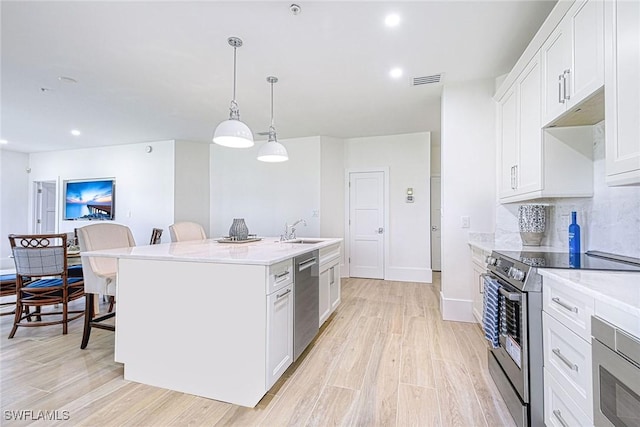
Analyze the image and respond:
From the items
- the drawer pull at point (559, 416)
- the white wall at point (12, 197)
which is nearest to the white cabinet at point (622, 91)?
the drawer pull at point (559, 416)

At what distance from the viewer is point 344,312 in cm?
357

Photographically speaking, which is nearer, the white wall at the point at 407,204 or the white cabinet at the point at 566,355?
the white cabinet at the point at 566,355

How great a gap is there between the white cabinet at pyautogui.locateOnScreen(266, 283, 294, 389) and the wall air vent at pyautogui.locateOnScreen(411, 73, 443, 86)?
8.67 ft

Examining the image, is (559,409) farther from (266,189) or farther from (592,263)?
(266,189)

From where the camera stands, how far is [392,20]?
2203 millimetres

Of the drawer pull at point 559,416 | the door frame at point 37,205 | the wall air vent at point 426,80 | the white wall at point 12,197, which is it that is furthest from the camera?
the door frame at point 37,205

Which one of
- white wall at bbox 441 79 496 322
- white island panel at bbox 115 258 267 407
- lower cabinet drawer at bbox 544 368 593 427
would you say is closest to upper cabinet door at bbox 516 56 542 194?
white wall at bbox 441 79 496 322

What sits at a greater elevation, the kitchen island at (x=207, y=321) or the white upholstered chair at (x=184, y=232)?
the white upholstered chair at (x=184, y=232)

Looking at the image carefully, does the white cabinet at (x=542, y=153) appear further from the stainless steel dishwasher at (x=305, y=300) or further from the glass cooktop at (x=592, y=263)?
the stainless steel dishwasher at (x=305, y=300)

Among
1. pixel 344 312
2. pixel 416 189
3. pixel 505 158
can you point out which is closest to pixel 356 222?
pixel 416 189

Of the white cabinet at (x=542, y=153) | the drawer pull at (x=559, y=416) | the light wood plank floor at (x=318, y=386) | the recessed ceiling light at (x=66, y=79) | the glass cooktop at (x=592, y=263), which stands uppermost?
the recessed ceiling light at (x=66, y=79)

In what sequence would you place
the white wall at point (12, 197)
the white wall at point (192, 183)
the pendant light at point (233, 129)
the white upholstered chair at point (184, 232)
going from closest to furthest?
the pendant light at point (233, 129) → the white upholstered chair at point (184, 232) → the white wall at point (192, 183) → the white wall at point (12, 197)

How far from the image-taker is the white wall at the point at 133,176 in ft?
19.1

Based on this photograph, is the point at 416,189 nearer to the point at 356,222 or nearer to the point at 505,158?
the point at 356,222
